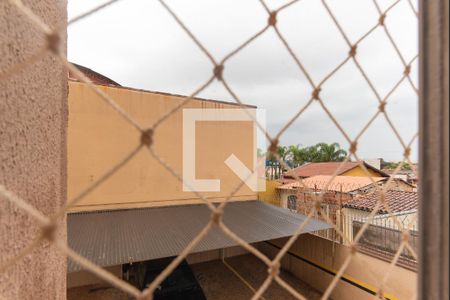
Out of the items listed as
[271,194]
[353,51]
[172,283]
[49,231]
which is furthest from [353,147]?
[271,194]

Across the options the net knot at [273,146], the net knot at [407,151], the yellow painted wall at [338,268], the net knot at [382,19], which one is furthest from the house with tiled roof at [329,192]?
the net knot at [273,146]

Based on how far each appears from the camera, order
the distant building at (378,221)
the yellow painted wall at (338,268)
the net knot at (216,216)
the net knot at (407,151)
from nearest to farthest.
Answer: the net knot at (216,216)
the net knot at (407,151)
the yellow painted wall at (338,268)
the distant building at (378,221)

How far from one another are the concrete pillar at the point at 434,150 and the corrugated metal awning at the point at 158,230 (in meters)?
2.65

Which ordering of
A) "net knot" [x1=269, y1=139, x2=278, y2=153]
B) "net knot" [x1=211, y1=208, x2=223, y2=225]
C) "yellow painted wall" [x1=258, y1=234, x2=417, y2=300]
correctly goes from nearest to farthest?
1. "net knot" [x1=211, y1=208, x2=223, y2=225]
2. "net knot" [x1=269, y1=139, x2=278, y2=153]
3. "yellow painted wall" [x1=258, y1=234, x2=417, y2=300]

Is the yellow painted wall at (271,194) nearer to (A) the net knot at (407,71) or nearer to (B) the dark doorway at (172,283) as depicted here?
(B) the dark doorway at (172,283)

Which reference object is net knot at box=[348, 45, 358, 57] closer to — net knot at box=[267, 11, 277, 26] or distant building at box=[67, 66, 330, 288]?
net knot at box=[267, 11, 277, 26]

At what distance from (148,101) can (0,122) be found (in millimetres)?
4631

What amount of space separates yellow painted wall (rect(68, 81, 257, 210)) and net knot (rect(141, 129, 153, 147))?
4.01m

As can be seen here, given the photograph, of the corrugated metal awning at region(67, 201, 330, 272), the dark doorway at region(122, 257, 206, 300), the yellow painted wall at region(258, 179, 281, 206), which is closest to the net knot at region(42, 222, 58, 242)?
the corrugated metal awning at region(67, 201, 330, 272)

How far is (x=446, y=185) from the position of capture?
0.31 metres

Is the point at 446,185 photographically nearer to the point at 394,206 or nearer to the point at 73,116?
the point at 73,116

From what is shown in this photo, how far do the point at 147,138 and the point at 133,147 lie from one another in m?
4.40

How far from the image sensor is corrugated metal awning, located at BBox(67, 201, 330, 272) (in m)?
2.66

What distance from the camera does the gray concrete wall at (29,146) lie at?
345 mm
